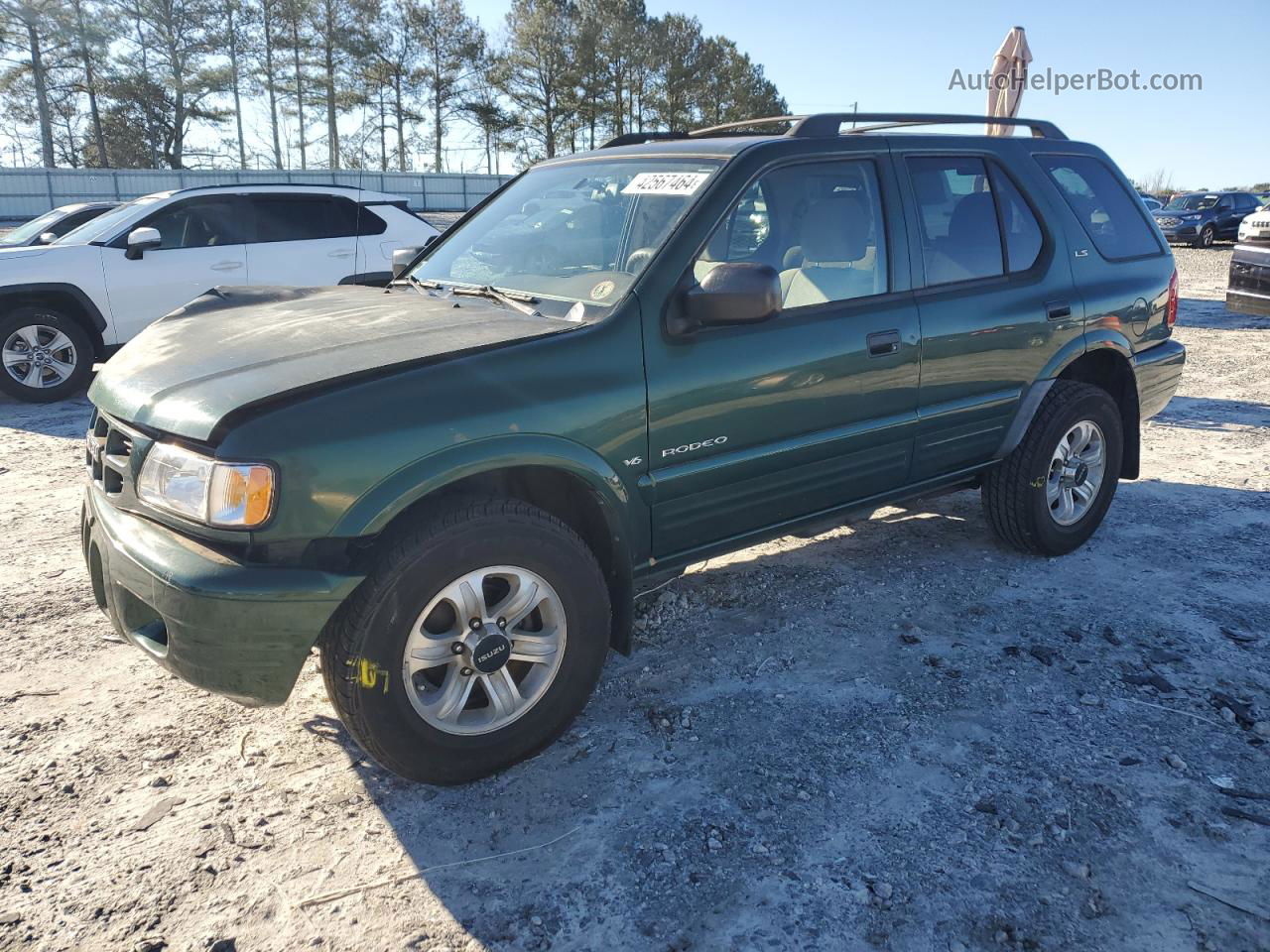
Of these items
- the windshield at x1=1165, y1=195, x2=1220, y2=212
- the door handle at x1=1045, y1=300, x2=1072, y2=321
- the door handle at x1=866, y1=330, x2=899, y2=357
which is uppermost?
the windshield at x1=1165, y1=195, x2=1220, y2=212

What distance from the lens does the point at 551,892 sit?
7.82ft

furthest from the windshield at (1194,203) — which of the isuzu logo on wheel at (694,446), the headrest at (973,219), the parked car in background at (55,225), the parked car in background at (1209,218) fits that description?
the isuzu logo on wheel at (694,446)

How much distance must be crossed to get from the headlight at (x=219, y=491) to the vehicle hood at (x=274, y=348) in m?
0.08

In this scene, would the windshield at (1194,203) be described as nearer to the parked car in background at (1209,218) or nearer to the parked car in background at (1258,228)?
the parked car in background at (1209,218)

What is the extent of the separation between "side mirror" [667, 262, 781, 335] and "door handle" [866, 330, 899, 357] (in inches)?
27.8

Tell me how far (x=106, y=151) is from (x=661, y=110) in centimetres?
2484

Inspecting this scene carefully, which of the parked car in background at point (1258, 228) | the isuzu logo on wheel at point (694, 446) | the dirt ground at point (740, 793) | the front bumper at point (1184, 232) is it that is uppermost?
the front bumper at point (1184, 232)

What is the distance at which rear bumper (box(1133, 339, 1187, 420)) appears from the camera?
4684 mm

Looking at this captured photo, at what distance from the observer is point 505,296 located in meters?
3.34

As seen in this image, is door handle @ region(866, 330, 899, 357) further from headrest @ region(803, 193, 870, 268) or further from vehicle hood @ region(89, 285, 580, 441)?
vehicle hood @ region(89, 285, 580, 441)

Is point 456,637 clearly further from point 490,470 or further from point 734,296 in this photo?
point 734,296

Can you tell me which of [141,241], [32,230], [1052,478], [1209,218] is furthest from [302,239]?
[1209,218]

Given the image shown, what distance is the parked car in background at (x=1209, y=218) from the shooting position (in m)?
25.8

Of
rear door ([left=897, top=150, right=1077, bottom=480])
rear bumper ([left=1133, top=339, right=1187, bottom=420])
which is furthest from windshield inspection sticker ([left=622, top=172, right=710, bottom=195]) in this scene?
rear bumper ([left=1133, top=339, right=1187, bottom=420])
